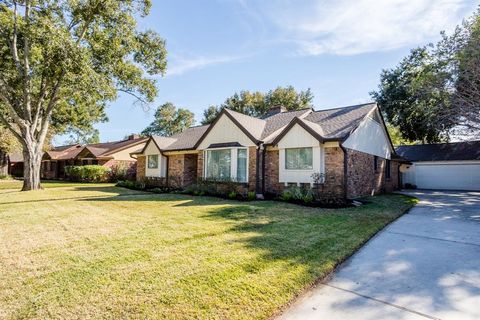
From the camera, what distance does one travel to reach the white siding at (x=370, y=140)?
12.8 meters

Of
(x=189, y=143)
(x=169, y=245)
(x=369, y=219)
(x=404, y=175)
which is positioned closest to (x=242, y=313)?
(x=169, y=245)

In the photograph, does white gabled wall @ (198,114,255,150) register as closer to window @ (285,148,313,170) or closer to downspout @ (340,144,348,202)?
window @ (285,148,313,170)

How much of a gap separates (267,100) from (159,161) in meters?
21.0

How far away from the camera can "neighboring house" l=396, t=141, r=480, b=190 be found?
885 inches

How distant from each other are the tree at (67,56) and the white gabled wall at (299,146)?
10.4 metres

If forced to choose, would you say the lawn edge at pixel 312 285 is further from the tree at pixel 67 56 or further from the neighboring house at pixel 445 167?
the neighboring house at pixel 445 167

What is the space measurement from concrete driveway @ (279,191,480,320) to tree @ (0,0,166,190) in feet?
49.8

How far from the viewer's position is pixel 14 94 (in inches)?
657

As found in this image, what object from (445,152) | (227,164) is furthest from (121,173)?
(445,152)

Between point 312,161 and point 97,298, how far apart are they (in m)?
10.3

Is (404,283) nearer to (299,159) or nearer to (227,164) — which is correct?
(299,159)

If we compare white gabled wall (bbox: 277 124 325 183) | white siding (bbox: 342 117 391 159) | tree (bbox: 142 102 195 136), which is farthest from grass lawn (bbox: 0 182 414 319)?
tree (bbox: 142 102 195 136)

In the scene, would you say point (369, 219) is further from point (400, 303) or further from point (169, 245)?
point (169, 245)

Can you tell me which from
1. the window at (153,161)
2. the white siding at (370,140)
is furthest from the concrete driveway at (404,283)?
the window at (153,161)
